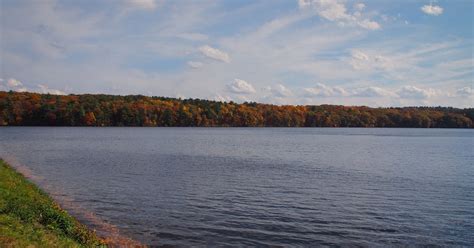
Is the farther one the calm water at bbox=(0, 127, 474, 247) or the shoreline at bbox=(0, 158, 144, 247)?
the calm water at bbox=(0, 127, 474, 247)

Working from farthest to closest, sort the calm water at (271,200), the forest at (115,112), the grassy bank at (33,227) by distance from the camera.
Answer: the forest at (115,112) → the calm water at (271,200) → the grassy bank at (33,227)

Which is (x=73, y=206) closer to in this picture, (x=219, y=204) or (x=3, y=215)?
(x=219, y=204)

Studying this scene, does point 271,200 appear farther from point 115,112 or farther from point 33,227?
point 115,112

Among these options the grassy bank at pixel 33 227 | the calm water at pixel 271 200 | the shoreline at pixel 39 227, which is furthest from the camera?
the calm water at pixel 271 200

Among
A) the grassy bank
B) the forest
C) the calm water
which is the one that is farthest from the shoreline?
the forest

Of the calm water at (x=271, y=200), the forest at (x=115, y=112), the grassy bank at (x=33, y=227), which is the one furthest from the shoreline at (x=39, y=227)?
the forest at (x=115, y=112)

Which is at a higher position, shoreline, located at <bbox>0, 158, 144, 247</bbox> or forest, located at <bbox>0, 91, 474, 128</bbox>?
forest, located at <bbox>0, 91, 474, 128</bbox>

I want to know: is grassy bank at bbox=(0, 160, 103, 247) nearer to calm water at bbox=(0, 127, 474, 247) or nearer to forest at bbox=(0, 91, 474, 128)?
calm water at bbox=(0, 127, 474, 247)

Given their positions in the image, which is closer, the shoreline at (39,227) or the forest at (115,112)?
the shoreline at (39,227)

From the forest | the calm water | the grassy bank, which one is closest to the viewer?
the grassy bank

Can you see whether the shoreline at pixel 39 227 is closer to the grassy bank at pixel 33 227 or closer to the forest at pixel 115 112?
the grassy bank at pixel 33 227

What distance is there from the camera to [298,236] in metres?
18.3

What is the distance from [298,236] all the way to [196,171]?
20476 mm

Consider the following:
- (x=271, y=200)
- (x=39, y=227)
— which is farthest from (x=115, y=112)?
(x=39, y=227)
